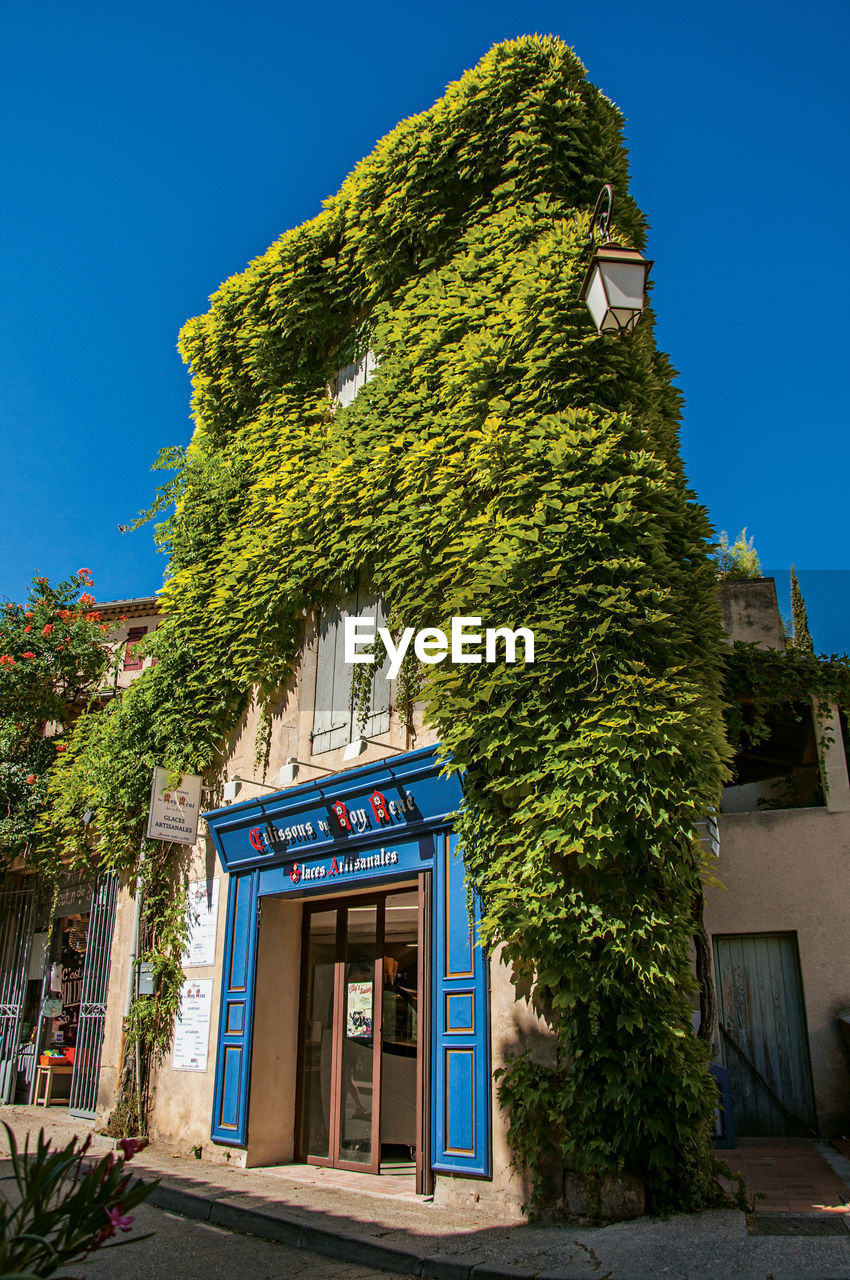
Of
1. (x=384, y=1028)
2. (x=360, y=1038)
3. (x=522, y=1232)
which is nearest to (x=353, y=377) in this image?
(x=384, y=1028)

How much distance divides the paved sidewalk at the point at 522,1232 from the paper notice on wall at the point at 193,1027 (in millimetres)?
1376

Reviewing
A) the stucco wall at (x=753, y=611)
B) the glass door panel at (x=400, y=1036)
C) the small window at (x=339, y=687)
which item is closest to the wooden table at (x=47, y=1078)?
the glass door panel at (x=400, y=1036)

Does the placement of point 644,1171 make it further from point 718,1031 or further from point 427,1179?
point 718,1031

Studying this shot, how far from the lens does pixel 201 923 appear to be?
10.4 meters

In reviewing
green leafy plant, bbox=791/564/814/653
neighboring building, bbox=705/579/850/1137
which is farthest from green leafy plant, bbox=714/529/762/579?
neighboring building, bbox=705/579/850/1137

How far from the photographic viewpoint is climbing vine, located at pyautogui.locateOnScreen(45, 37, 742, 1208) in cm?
623

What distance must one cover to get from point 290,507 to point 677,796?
5.64 metres

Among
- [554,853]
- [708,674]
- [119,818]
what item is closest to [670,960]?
[554,853]

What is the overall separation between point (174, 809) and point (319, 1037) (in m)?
2.95

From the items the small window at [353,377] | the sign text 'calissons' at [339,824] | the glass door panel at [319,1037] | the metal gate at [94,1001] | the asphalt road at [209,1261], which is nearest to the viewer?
the asphalt road at [209,1261]

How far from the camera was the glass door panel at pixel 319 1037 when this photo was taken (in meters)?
9.15

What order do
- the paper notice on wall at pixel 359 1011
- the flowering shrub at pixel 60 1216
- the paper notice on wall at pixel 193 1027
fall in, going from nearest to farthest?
the flowering shrub at pixel 60 1216, the paper notice on wall at pixel 359 1011, the paper notice on wall at pixel 193 1027

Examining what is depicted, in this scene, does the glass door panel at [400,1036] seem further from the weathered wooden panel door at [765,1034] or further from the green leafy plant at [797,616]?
the green leafy plant at [797,616]

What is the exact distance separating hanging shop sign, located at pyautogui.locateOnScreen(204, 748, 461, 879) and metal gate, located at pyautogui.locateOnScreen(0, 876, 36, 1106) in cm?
736
